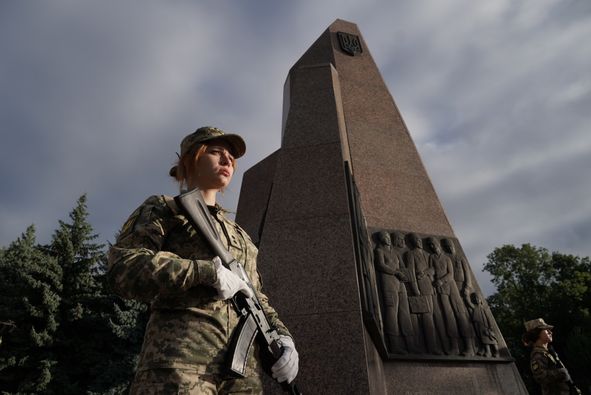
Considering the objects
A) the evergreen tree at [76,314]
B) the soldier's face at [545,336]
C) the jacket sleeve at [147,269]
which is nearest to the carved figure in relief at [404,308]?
the soldier's face at [545,336]

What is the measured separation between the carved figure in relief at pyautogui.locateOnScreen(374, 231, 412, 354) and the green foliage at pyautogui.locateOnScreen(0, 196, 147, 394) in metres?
15.9

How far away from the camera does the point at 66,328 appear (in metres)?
20.9

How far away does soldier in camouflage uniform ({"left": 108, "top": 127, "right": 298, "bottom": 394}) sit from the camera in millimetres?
1698

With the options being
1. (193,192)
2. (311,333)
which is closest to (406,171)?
(311,333)

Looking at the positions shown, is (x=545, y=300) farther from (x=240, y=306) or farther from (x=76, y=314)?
(x=240, y=306)

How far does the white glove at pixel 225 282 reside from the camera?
1.83 m

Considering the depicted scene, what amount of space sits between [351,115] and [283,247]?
4546mm

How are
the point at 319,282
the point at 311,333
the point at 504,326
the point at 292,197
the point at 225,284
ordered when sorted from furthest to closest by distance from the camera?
the point at 504,326, the point at 292,197, the point at 319,282, the point at 311,333, the point at 225,284

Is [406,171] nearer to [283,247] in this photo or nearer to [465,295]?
[465,295]

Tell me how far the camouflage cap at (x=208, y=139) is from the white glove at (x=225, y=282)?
2.57 ft

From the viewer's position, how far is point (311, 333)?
3.83m

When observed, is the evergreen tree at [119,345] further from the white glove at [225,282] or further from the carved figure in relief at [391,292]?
the white glove at [225,282]

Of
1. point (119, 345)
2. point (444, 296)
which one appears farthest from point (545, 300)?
point (444, 296)

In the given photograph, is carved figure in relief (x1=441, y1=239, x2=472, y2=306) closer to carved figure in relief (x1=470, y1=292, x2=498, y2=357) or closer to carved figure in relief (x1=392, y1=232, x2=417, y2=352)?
carved figure in relief (x1=470, y1=292, x2=498, y2=357)
